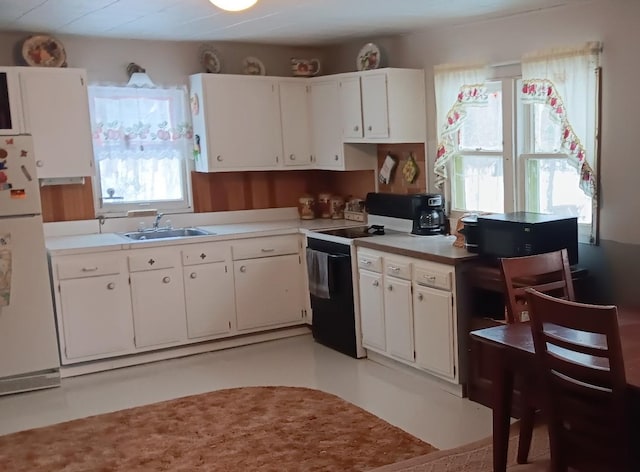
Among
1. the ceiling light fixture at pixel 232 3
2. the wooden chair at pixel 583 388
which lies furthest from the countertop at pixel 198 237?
the wooden chair at pixel 583 388

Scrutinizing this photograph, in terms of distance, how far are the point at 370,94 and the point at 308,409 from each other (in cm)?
231

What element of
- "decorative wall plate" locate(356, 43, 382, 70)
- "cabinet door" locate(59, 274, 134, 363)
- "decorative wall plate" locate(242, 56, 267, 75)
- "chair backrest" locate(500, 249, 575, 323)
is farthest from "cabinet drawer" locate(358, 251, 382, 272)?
"decorative wall plate" locate(242, 56, 267, 75)

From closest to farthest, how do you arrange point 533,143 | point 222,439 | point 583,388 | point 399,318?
point 583,388 < point 222,439 < point 533,143 < point 399,318

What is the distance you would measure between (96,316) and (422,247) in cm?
223

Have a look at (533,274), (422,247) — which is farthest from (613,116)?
(422,247)

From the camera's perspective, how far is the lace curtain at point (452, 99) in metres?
4.55

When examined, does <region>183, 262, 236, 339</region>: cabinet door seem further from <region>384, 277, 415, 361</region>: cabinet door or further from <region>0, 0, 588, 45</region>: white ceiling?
<region>0, 0, 588, 45</region>: white ceiling

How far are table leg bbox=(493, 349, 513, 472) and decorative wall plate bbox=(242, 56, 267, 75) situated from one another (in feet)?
11.7

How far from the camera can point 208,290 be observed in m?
5.12

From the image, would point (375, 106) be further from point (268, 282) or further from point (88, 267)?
point (88, 267)

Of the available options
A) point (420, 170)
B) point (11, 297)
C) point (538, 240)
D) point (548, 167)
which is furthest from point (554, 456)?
point (11, 297)

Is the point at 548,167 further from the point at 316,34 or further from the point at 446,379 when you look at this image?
the point at 316,34

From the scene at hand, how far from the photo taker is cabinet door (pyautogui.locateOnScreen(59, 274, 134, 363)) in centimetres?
469

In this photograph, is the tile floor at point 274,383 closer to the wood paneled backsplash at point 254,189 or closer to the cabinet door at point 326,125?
the wood paneled backsplash at point 254,189
